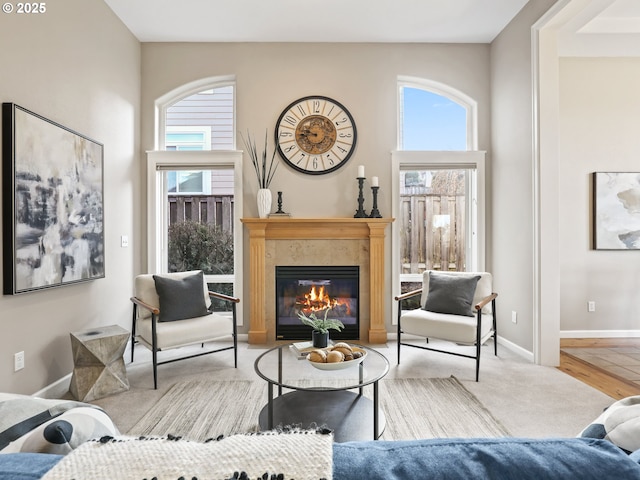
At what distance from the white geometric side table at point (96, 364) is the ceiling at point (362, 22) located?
9.66 ft

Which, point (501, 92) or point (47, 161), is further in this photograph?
point (501, 92)

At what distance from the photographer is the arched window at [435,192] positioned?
167 inches

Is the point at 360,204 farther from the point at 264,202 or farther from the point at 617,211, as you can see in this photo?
the point at 617,211

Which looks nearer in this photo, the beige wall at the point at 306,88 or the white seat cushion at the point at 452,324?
the white seat cushion at the point at 452,324

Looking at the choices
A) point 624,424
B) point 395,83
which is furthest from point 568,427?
point 395,83

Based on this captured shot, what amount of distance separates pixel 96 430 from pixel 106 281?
289 cm

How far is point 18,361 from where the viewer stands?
239 centimetres

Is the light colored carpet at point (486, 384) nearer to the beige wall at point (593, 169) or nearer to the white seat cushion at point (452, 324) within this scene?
the white seat cushion at point (452, 324)

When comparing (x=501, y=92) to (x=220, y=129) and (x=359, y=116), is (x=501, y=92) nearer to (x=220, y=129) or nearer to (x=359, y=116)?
(x=359, y=116)

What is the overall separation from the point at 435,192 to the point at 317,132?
1.50 meters

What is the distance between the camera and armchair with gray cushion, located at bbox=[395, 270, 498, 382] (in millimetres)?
3090

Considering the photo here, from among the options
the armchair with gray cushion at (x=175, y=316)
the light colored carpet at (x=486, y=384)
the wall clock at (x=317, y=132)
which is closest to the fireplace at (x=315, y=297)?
the light colored carpet at (x=486, y=384)

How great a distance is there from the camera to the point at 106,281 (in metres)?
3.41

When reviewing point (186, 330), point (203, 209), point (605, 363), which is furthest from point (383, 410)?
point (203, 209)
